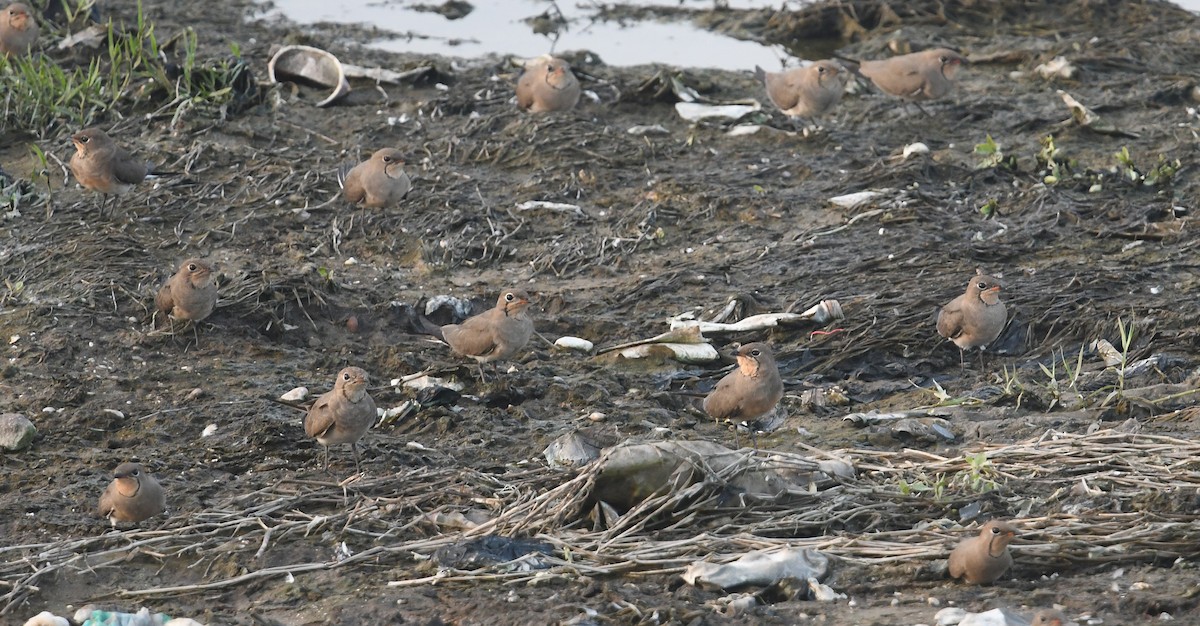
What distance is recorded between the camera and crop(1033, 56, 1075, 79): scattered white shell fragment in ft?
36.3

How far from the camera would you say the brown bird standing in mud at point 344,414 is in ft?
19.9

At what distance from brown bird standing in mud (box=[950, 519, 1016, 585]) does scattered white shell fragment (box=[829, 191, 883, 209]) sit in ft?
15.1

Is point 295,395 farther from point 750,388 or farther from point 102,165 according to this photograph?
point 102,165

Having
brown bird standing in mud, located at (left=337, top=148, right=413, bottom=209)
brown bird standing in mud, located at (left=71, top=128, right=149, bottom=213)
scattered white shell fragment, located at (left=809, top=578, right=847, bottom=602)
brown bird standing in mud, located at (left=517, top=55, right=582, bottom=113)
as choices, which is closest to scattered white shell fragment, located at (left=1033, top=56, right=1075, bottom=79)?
brown bird standing in mud, located at (left=517, top=55, right=582, bottom=113)

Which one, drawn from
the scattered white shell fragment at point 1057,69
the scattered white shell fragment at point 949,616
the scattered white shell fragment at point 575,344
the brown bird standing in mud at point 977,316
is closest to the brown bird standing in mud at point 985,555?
the scattered white shell fragment at point 949,616

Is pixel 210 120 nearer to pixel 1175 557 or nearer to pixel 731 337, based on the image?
pixel 731 337

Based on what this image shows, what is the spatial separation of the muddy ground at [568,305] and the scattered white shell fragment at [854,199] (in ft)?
0.40

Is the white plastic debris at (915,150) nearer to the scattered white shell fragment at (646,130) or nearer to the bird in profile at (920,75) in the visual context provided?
the bird in profile at (920,75)

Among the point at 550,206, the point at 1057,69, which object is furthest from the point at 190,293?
the point at 1057,69

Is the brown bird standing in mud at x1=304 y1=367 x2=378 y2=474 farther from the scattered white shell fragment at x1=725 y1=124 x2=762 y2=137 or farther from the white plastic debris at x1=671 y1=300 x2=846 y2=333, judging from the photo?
the scattered white shell fragment at x1=725 y1=124 x2=762 y2=137

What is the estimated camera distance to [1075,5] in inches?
495

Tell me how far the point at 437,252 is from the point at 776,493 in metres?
3.85

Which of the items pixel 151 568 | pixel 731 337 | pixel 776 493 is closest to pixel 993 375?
pixel 731 337

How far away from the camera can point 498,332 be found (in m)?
7.01
